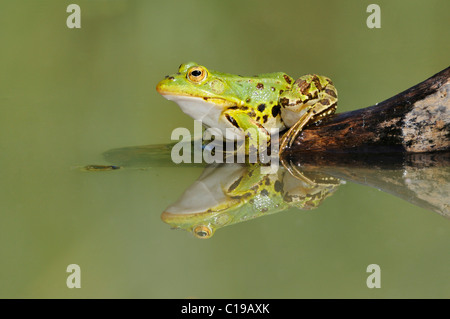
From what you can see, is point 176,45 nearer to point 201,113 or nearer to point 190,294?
point 201,113

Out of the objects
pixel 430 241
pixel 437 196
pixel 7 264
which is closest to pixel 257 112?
pixel 437 196

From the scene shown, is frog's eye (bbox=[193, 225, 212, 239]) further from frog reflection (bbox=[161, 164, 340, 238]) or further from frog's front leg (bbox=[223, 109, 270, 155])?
frog's front leg (bbox=[223, 109, 270, 155])

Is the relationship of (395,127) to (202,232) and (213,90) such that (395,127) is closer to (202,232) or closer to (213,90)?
(213,90)

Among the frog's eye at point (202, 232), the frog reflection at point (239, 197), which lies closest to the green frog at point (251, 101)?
the frog reflection at point (239, 197)

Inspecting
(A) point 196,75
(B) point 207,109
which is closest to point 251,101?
(B) point 207,109

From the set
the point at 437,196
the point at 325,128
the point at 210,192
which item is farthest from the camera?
the point at 325,128

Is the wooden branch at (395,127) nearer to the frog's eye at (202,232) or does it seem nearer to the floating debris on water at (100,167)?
the floating debris on water at (100,167)
